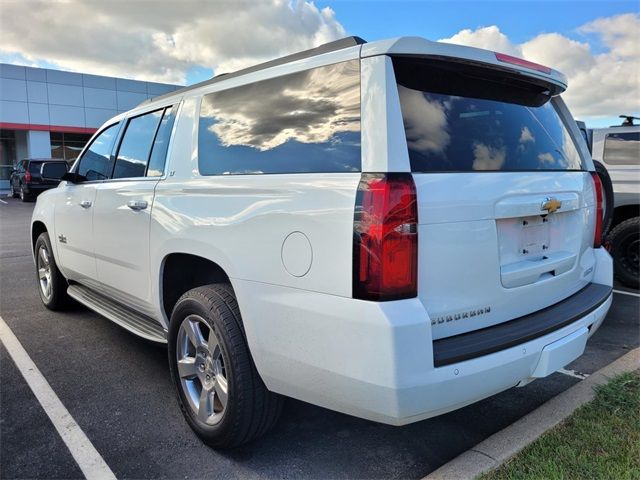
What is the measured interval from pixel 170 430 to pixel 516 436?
77.8 inches

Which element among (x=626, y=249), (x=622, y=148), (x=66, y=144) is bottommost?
(x=626, y=249)

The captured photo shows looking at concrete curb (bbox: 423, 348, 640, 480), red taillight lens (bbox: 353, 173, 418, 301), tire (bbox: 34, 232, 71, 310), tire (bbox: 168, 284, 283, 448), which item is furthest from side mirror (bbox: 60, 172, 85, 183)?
concrete curb (bbox: 423, 348, 640, 480)

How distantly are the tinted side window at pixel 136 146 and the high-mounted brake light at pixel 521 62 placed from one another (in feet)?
7.56

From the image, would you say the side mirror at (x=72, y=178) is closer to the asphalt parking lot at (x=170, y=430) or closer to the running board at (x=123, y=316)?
the running board at (x=123, y=316)

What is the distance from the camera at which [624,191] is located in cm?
669

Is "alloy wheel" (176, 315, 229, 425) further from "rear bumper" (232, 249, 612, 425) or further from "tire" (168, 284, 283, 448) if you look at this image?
"rear bumper" (232, 249, 612, 425)

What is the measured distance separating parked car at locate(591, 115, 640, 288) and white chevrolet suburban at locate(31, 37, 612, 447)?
3838 millimetres

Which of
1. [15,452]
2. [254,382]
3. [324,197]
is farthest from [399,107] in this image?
[15,452]

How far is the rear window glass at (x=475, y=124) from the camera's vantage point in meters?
2.21

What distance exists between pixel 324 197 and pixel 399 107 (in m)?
0.49

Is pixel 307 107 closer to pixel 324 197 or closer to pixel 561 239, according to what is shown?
pixel 324 197

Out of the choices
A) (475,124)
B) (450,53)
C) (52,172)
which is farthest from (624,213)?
(52,172)

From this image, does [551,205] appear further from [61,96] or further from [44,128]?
[61,96]

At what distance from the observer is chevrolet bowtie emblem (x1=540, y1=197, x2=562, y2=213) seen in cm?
252
